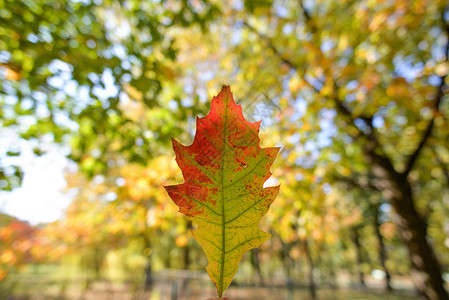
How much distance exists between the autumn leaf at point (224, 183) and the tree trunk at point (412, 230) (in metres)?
4.68

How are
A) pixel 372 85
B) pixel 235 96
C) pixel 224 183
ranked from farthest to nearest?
1. pixel 372 85
2. pixel 235 96
3. pixel 224 183

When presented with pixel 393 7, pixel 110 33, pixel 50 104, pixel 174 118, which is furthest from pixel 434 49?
pixel 50 104

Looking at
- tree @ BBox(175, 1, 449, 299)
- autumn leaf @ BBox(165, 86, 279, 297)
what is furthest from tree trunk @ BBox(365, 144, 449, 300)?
autumn leaf @ BBox(165, 86, 279, 297)

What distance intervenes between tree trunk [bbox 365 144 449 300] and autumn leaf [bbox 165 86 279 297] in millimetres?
4675

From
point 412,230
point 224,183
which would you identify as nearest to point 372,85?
point 412,230

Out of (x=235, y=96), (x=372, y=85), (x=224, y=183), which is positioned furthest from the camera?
(x=372, y=85)

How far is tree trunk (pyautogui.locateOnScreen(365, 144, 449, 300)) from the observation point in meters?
4.00

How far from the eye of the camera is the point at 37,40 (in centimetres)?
227

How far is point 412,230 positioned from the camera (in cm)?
422

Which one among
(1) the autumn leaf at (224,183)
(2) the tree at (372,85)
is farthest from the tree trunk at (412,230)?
(1) the autumn leaf at (224,183)

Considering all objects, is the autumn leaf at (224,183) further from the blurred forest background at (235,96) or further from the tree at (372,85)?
the tree at (372,85)

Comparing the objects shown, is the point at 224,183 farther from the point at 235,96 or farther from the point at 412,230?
the point at 412,230

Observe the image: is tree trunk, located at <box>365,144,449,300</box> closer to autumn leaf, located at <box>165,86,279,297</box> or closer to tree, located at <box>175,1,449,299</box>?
tree, located at <box>175,1,449,299</box>

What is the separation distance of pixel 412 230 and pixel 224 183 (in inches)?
205
